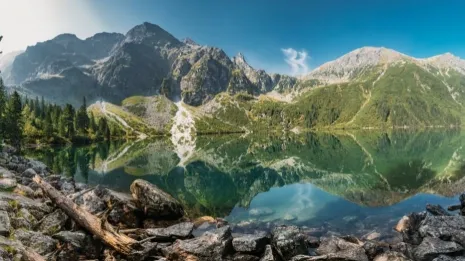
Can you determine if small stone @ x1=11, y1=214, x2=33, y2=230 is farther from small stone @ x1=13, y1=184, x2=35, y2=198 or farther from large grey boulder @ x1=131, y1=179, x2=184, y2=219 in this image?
large grey boulder @ x1=131, y1=179, x2=184, y2=219

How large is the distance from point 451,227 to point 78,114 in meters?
203

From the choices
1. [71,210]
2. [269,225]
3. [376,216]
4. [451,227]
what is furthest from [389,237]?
[71,210]

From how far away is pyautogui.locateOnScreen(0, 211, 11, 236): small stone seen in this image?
60.2 feet

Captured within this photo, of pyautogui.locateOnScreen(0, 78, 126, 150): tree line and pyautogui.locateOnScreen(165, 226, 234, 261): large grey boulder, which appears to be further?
pyautogui.locateOnScreen(0, 78, 126, 150): tree line

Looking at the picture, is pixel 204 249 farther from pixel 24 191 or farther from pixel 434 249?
pixel 24 191

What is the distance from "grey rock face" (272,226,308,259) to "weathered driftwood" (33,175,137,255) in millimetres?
9866

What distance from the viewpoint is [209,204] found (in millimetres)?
45406

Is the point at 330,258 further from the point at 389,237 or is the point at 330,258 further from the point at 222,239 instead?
the point at 389,237

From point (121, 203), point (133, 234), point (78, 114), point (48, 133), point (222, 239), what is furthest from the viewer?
point (78, 114)

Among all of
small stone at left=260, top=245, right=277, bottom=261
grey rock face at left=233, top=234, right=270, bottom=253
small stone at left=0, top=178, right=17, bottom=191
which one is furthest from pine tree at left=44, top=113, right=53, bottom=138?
small stone at left=260, top=245, right=277, bottom=261

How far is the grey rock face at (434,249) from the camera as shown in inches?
825

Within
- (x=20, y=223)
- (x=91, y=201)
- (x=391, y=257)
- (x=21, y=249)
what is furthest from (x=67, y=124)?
(x=391, y=257)

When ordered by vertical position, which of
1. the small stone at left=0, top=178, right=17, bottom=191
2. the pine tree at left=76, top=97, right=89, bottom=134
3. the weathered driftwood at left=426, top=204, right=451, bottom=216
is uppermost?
the pine tree at left=76, top=97, right=89, bottom=134

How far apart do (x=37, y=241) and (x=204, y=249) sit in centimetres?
1029
